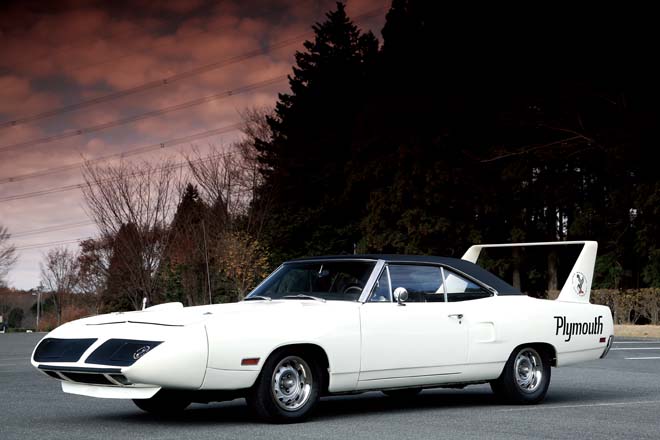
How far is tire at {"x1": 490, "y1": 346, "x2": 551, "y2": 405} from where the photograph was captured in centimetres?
1070

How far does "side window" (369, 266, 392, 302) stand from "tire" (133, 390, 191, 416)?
2.06 m

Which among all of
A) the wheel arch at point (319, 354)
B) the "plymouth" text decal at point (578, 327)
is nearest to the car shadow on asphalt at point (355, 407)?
the wheel arch at point (319, 354)

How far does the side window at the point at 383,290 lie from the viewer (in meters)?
9.78

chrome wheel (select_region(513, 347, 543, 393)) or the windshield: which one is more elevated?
the windshield

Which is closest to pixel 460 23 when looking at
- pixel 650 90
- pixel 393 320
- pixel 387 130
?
pixel 387 130

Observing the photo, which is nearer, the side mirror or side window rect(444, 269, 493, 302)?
the side mirror

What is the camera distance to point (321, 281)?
396 inches

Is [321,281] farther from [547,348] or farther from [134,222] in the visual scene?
[134,222]

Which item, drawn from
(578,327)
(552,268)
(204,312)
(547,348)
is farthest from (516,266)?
(204,312)

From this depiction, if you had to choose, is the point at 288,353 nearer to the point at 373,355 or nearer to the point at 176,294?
the point at 373,355

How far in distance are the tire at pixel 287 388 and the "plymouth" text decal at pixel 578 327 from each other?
3573 mm

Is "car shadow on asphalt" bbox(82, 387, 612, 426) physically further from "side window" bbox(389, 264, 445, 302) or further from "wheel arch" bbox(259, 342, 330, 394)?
"side window" bbox(389, 264, 445, 302)

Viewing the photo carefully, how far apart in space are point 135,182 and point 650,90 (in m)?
21.5

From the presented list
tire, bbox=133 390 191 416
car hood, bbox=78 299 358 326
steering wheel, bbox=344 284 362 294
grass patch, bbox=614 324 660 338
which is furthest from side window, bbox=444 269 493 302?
grass patch, bbox=614 324 660 338
